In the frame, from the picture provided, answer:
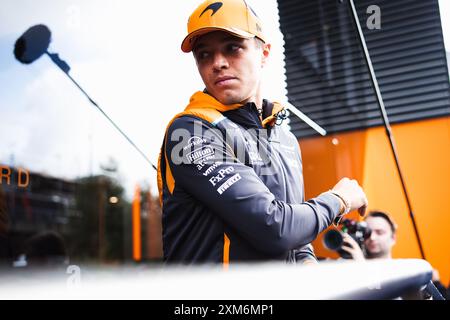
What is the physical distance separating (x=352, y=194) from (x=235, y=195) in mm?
309

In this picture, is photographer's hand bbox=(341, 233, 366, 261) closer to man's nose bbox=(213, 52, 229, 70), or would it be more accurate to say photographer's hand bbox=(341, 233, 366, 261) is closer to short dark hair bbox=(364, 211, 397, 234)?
short dark hair bbox=(364, 211, 397, 234)

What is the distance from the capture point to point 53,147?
209 centimetres

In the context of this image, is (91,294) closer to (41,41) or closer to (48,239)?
(41,41)

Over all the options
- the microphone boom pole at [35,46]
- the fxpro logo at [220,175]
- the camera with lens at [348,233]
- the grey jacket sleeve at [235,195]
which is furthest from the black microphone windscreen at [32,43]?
the camera with lens at [348,233]

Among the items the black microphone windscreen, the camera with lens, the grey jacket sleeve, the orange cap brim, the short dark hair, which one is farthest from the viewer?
the black microphone windscreen

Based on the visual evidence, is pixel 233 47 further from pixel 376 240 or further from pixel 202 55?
pixel 376 240

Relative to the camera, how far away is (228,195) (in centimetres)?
86

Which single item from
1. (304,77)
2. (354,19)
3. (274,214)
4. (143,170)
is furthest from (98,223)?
(274,214)

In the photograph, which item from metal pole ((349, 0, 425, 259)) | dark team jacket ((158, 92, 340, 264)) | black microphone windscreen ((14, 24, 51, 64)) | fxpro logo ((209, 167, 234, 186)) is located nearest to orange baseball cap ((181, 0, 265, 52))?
dark team jacket ((158, 92, 340, 264))

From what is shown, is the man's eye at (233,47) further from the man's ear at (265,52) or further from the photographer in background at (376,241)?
the photographer in background at (376,241)

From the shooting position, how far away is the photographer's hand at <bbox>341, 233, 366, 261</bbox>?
1305 mm

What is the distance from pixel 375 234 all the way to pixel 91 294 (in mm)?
783

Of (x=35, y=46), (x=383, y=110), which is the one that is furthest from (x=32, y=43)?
(x=383, y=110)

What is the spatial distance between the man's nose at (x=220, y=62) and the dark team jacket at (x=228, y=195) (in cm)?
7
